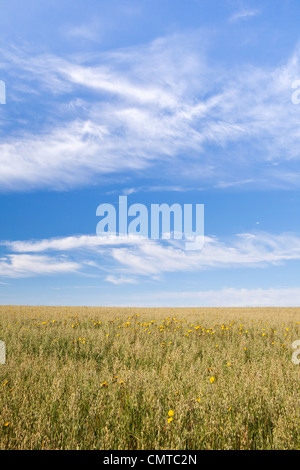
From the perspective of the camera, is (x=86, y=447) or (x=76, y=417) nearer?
(x=86, y=447)

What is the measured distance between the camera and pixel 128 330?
977 cm

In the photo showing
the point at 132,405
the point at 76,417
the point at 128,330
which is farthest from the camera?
the point at 128,330

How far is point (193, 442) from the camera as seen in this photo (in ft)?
10.1
